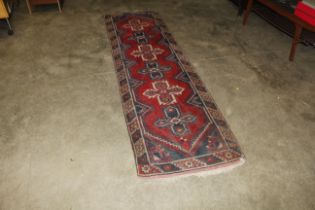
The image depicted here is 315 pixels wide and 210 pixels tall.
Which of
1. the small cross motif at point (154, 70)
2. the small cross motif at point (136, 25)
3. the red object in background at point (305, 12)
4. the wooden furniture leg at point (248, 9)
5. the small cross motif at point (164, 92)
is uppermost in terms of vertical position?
the red object in background at point (305, 12)

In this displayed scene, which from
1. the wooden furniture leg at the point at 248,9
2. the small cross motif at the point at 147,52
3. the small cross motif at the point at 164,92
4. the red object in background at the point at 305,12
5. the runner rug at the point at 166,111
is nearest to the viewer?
the runner rug at the point at 166,111

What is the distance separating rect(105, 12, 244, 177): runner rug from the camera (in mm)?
1723

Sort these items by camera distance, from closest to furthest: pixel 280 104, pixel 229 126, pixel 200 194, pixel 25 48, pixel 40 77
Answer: pixel 200 194 < pixel 229 126 < pixel 280 104 < pixel 40 77 < pixel 25 48

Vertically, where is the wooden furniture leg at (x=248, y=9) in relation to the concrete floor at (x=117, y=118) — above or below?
above

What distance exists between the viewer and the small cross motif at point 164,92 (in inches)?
85.1

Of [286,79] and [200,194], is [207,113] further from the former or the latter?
[286,79]

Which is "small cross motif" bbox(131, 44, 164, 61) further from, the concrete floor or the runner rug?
the concrete floor

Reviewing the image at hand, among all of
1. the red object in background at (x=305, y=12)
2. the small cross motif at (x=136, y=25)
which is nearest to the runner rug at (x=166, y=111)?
the small cross motif at (x=136, y=25)

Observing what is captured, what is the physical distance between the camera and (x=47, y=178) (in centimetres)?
161

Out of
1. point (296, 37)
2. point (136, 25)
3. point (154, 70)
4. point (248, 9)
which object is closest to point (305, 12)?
point (296, 37)

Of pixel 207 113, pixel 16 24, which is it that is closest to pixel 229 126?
pixel 207 113

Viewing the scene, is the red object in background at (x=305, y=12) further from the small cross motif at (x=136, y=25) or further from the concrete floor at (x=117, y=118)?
the small cross motif at (x=136, y=25)

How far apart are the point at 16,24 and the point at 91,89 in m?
1.58

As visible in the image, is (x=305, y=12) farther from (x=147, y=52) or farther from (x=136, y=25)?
(x=136, y=25)
